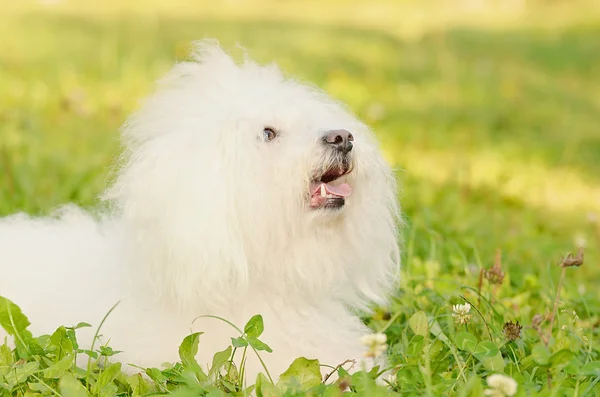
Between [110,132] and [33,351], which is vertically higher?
[110,132]

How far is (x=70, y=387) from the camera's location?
2.66 m

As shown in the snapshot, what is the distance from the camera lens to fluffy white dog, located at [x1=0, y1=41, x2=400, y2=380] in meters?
2.95

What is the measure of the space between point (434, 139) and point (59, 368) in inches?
217

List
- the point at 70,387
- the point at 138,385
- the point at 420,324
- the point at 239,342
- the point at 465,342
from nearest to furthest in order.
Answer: the point at 70,387 → the point at 239,342 → the point at 138,385 → the point at 465,342 → the point at 420,324

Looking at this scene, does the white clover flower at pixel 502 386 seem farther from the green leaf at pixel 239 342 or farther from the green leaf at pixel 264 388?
the green leaf at pixel 239 342

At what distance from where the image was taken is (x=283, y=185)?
2947 millimetres

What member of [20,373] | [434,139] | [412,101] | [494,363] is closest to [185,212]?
[20,373]

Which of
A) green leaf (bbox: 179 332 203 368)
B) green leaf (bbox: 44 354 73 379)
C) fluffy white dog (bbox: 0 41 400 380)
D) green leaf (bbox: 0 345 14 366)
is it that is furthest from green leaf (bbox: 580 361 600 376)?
green leaf (bbox: 0 345 14 366)

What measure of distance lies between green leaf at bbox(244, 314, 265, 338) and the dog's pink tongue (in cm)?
45

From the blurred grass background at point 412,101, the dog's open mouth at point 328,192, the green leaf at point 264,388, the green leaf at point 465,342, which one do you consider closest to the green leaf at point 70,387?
the green leaf at point 264,388

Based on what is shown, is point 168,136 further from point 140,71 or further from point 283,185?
point 140,71

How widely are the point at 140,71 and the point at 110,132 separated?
60.0 inches

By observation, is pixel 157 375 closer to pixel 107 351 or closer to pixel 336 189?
pixel 107 351

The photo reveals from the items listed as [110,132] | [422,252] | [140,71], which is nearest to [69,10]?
[140,71]
